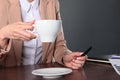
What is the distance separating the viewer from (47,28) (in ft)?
2.90

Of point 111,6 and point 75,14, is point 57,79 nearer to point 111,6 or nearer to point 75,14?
point 111,6

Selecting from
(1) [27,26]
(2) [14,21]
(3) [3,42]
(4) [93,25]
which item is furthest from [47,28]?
(4) [93,25]

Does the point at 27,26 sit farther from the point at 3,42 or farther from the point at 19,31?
the point at 3,42

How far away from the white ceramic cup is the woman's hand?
0.25 m

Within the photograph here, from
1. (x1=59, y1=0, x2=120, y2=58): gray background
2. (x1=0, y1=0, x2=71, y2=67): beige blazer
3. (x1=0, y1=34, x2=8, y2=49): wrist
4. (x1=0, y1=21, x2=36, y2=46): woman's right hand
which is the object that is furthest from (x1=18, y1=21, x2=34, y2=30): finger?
(x1=59, y1=0, x2=120, y2=58): gray background

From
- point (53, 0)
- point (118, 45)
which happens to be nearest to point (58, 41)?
point (53, 0)

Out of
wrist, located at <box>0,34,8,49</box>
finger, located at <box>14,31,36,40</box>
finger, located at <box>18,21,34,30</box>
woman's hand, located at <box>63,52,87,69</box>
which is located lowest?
woman's hand, located at <box>63,52,87,69</box>

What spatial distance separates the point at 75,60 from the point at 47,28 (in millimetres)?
340

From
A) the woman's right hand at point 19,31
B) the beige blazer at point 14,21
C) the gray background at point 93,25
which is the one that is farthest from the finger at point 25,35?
the gray background at point 93,25

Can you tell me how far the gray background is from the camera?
1.44m

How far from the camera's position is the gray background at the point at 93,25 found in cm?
144

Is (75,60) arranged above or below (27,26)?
below

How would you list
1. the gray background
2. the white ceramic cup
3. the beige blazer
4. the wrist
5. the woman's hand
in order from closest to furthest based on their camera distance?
the white ceramic cup → the wrist → the woman's hand → the beige blazer → the gray background

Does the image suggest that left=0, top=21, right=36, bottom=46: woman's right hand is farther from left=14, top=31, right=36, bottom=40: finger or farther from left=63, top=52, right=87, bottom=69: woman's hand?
left=63, top=52, right=87, bottom=69: woman's hand
